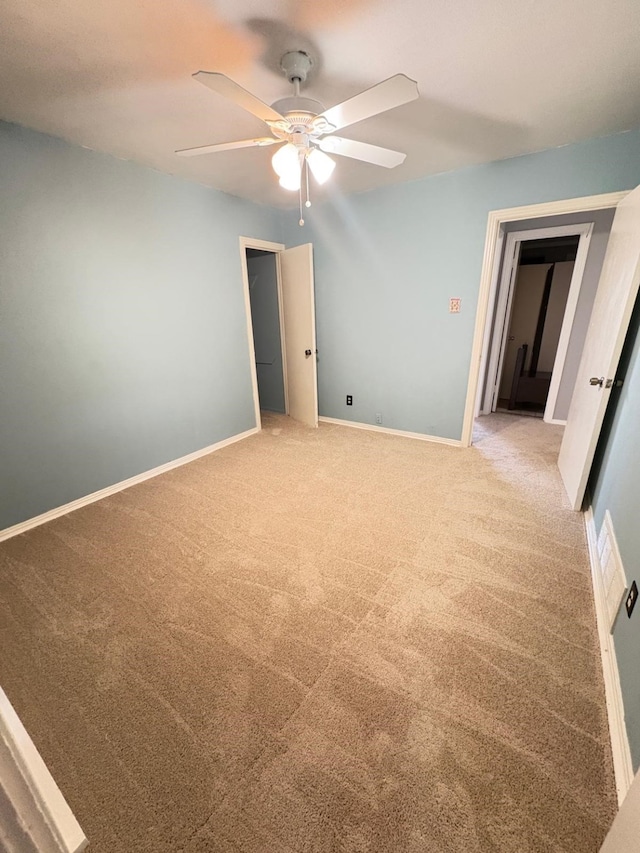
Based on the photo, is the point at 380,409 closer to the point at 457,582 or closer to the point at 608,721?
the point at 457,582

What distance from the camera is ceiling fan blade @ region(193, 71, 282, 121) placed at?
1.12 meters

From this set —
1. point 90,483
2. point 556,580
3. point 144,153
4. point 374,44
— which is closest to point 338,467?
point 556,580

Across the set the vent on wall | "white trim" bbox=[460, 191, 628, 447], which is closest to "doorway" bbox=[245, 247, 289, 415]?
"white trim" bbox=[460, 191, 628, 447]

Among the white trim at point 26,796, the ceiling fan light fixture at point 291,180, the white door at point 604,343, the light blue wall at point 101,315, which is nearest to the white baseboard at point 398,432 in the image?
the white door at point 604,343

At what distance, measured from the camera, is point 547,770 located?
1045 millimetres

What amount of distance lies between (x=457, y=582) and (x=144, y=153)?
11.2 ft

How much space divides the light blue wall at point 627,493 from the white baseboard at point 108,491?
10.3 feet

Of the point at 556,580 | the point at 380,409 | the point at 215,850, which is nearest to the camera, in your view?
the point at 215,850

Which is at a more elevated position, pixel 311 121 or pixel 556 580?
pixel 311 121

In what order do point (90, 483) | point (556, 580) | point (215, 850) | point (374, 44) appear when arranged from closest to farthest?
1. point (215, 850)
2. point (374, 44)
3. point (556, 580)
4. point (90, 483)

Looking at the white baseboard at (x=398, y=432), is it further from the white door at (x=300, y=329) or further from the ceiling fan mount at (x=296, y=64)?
the ceiling fan mount at (x=296, y=64)

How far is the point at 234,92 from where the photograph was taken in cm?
123

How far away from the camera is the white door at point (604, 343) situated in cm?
193

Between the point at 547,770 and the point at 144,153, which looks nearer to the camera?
the point at 547,770
